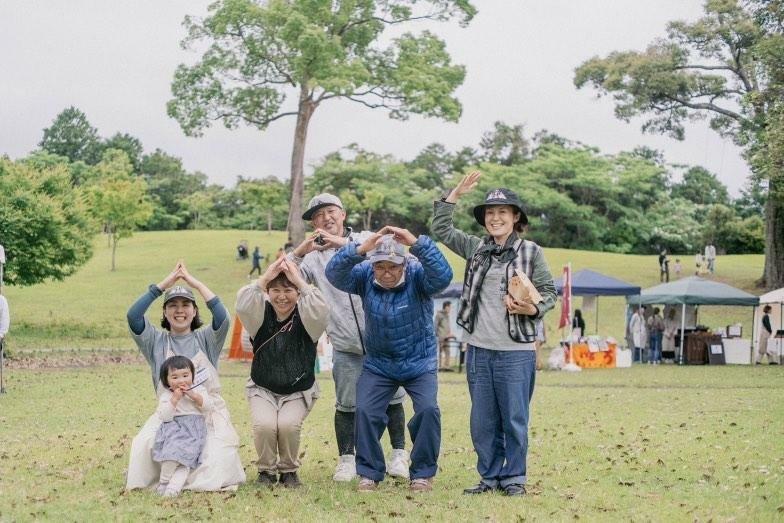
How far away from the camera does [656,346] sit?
93.1 ft

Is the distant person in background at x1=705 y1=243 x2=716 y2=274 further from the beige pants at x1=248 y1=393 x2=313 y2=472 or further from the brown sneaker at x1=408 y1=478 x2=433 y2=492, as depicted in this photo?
the beige pants at x1=248 y1=393 x2=313 y2=472

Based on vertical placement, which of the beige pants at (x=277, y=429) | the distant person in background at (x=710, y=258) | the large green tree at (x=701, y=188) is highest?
the large green tree at (x=701, y=188)

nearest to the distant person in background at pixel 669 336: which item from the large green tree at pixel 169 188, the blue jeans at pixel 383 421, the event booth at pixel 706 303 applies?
the event booth at pixel 706 303

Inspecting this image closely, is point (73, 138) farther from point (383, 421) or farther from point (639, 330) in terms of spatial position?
point (383, 421)

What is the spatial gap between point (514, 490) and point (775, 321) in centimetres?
2432

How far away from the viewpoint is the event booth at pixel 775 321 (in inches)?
1063

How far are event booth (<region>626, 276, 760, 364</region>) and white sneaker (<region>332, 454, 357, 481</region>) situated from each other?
67.5ft

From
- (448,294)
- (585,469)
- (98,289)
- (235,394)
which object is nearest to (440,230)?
(585,469)

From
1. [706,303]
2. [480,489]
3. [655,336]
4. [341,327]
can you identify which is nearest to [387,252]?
[341,327]

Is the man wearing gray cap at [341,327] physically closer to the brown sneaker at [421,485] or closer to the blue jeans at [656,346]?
the brown sneaker at [421,485]

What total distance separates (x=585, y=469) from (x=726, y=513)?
208cm

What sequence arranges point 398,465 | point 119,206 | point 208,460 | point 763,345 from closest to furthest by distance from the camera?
point 208,460, point 398,465, point 763,345, point 119,206

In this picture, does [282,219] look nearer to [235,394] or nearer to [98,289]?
[98,289]

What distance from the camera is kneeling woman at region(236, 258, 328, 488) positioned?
7.29m
